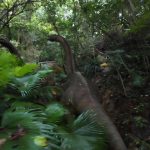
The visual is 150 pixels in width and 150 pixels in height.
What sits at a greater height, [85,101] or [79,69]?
A: [79,69]

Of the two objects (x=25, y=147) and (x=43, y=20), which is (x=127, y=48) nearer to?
(x=43, y=20)

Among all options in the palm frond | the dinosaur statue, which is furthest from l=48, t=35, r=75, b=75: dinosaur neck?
the palm frond

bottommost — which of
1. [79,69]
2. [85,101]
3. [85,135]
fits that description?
[85,135]

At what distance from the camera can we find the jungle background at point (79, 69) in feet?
12.1

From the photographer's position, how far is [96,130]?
4.23m

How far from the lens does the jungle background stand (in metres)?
3.69

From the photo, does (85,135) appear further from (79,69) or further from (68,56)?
(79,69)

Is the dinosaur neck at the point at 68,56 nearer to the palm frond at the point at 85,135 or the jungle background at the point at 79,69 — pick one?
the jungle background at the point at 79,69

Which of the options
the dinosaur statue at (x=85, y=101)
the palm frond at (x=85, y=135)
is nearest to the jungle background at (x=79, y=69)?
the palm frond at (x=85, y=135)

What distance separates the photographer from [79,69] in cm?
817

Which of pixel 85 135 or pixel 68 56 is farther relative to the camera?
pixel 68 56

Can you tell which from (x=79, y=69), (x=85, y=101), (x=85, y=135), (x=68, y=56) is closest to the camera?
(x=85, y=135)

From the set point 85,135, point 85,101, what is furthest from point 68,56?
point 85,135

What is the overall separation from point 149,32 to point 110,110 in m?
1.67
